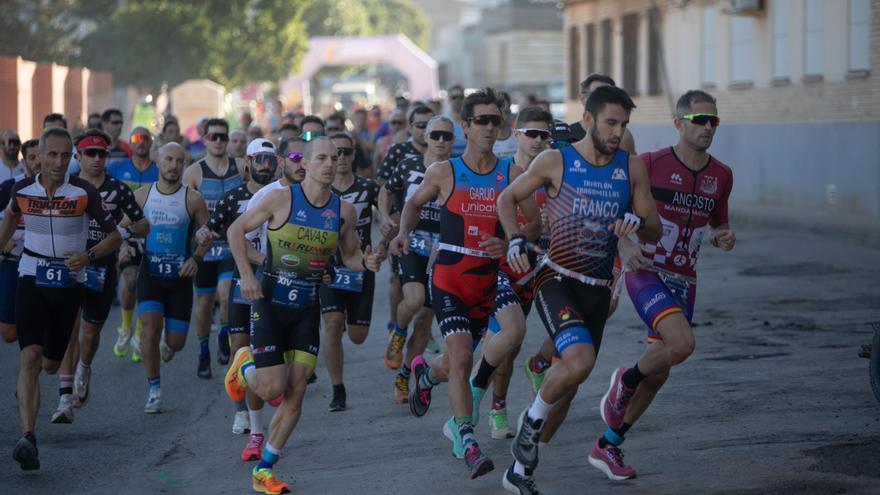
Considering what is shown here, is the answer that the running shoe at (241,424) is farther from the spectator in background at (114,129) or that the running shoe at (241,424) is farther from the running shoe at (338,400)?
the spectator in background at (114,129)

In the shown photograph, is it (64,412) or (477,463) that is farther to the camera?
(64,412)

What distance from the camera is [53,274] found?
9.66 m

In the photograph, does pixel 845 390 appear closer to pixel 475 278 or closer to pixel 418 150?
pixel 475 278

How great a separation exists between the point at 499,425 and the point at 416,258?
2476 mm

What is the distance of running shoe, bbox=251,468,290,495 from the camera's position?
8102 millimetres

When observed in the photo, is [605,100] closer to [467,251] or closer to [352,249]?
[467,251]

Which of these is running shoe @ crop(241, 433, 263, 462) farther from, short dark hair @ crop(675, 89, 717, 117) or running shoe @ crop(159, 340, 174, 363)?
short dark hair @ crop(675, 89, 717, 117)

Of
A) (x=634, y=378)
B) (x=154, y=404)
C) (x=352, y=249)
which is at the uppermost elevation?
(x=352, y=249)

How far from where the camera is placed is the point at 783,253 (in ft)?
66.2

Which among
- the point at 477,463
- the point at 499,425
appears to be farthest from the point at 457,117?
the point at 477,463

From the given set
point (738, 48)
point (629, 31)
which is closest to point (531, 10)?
point (629, 31)

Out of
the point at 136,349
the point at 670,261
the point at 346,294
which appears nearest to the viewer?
the point at 670,261

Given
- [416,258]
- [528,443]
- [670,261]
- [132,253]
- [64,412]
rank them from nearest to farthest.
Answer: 1. [528,443]
2. [670,261]
3. [64,412]
4. [416,258]
5. [132,253]

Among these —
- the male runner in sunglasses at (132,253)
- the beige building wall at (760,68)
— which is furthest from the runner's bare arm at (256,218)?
the beige building wall at (760,68)
